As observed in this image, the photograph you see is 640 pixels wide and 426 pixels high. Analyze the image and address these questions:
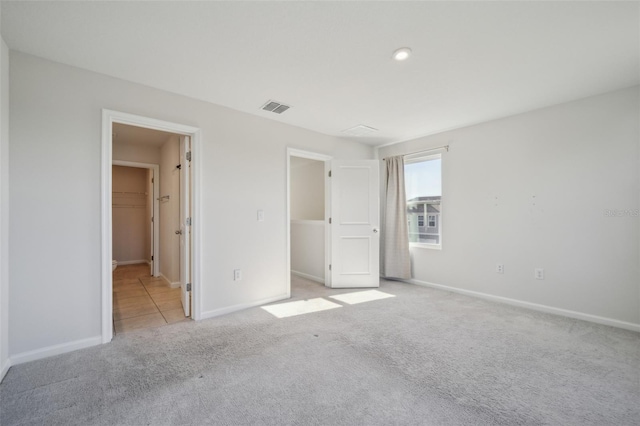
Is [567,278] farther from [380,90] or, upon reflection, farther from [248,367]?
[248,367]

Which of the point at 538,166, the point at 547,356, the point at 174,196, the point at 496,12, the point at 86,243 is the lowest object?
the point at 547,356

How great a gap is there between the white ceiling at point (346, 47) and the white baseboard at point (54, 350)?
2352mm

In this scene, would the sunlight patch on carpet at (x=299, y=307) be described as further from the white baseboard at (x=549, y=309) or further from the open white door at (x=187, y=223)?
the white baseboard at (x=549, y=309)

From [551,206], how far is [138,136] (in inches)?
225

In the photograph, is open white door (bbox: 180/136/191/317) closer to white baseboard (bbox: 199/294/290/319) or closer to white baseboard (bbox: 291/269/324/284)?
white baseboard (bbox: 199/294/290/319)

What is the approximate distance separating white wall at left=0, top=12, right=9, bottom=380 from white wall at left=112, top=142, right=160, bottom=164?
2.73 meters

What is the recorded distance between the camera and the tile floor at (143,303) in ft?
9.79

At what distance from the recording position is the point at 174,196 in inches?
171

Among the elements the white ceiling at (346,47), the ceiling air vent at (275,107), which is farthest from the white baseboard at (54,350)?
the ceiling air vent at (275,107)

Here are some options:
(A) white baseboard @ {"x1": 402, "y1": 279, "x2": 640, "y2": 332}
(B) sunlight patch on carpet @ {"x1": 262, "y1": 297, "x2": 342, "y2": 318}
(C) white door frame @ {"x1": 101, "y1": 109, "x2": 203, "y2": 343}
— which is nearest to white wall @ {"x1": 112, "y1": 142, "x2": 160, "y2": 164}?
(C) white door frame @ {"x1": 101, "y1": 109, "x2": 203, "y2": 343}

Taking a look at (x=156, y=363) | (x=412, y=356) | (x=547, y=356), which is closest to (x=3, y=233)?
(x=156, y=363)

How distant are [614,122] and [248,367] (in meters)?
4.25

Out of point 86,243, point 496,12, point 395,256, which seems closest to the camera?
point 496,12

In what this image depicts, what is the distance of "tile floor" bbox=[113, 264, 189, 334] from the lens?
2.98 meters
